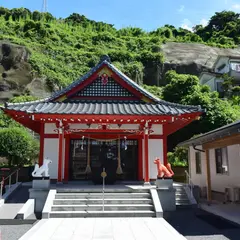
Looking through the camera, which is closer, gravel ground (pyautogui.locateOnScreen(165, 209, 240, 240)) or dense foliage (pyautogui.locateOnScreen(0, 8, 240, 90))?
gravel ground (pyautogui.locateOnScreen(165, 209, 240, 240))

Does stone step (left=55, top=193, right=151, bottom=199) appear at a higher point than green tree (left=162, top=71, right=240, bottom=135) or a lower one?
lower

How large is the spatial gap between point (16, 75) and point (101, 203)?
2796cm

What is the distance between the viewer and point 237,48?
56.1 metres

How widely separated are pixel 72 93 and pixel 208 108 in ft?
44.2

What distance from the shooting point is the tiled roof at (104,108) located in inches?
442

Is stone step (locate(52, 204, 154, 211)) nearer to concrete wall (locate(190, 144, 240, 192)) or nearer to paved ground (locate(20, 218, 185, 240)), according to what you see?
paved ground (locate(20, 218, 185, 240))

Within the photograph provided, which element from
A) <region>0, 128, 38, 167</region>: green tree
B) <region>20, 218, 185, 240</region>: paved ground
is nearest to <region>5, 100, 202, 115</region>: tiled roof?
<region>20, 218, 185, 240</region>: paved ground

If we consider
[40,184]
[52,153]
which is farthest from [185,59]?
[40,184]

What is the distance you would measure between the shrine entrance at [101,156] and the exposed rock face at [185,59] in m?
30.9

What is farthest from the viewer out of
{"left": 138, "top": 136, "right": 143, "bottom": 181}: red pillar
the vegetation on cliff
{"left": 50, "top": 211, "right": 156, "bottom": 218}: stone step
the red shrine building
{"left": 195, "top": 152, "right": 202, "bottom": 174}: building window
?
the vegetation on cliff

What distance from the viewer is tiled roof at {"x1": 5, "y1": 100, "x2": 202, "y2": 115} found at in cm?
1123

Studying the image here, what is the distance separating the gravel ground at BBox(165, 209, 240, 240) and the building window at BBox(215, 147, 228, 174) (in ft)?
11.1

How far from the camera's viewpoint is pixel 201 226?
301 inches

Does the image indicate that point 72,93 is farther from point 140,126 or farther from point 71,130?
point 140,126
